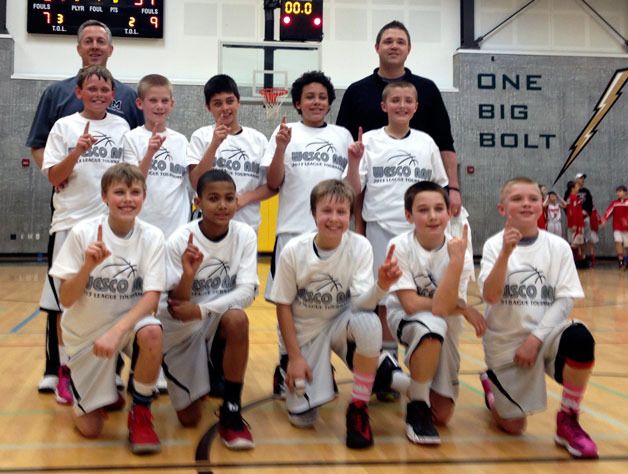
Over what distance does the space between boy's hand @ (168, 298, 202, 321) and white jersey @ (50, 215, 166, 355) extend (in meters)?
0.12

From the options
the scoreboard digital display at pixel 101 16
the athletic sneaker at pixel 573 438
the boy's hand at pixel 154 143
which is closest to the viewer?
the athletic sneaker at pixel 573 438

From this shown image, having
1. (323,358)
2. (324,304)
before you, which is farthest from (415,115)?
(323,358)

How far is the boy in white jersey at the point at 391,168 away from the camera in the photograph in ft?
11.9

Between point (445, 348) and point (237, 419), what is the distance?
3.37 feet

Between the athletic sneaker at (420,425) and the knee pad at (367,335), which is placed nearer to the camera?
the athletic sneaker at (420,425)

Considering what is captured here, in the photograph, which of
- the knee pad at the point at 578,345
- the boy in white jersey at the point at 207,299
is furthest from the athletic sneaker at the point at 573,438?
the boy in white jersey at the point at 207,299

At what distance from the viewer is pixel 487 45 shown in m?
14.9

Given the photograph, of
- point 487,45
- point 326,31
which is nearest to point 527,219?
point 326,31

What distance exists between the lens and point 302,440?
292 centimetres

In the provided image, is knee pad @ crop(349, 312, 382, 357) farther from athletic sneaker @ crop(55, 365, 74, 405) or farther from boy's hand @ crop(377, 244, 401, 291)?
athletic sneaker @ crop(55, 365, 74, 405)

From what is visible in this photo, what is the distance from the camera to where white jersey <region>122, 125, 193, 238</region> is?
143 inches

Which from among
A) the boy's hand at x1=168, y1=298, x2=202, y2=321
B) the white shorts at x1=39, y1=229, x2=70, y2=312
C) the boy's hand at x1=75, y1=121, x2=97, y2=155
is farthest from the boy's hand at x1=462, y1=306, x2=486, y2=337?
the white shorts at x1=39, y1=229, x2=70, y2=312

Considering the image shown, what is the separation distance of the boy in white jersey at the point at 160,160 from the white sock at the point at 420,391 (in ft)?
5.14

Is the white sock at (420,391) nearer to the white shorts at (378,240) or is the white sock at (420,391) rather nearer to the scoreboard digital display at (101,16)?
the white shorts at (378,240)
